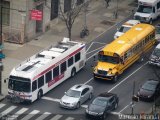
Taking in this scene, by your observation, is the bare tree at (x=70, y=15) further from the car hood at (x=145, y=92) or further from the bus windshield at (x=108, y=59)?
the car hood at (x=145, y=92)

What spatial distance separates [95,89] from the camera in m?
65.9

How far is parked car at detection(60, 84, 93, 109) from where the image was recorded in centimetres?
6084

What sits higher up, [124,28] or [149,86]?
[124,28]

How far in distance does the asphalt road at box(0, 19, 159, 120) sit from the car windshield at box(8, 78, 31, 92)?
5.10 feet

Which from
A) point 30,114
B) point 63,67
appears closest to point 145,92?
point 63,67

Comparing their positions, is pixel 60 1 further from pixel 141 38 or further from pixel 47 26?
pixel 141 38

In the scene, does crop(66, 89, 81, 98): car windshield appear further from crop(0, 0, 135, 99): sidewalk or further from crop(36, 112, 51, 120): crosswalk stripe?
crop(0, 0, 135, 99): sidewalk

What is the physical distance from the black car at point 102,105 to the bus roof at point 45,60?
6.35 metres

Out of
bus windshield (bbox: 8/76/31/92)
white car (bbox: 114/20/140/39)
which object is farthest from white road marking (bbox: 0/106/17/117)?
white car (bbox: 114/20/140/39)

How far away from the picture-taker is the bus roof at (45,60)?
62062 millimetres

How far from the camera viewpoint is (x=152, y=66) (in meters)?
71.4

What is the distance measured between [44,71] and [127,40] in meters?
11.6

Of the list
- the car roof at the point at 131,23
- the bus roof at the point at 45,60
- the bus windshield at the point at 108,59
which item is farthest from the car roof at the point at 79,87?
the car roof at the point at 131,23

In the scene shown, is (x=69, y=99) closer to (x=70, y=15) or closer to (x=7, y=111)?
(x=7, y=111)
